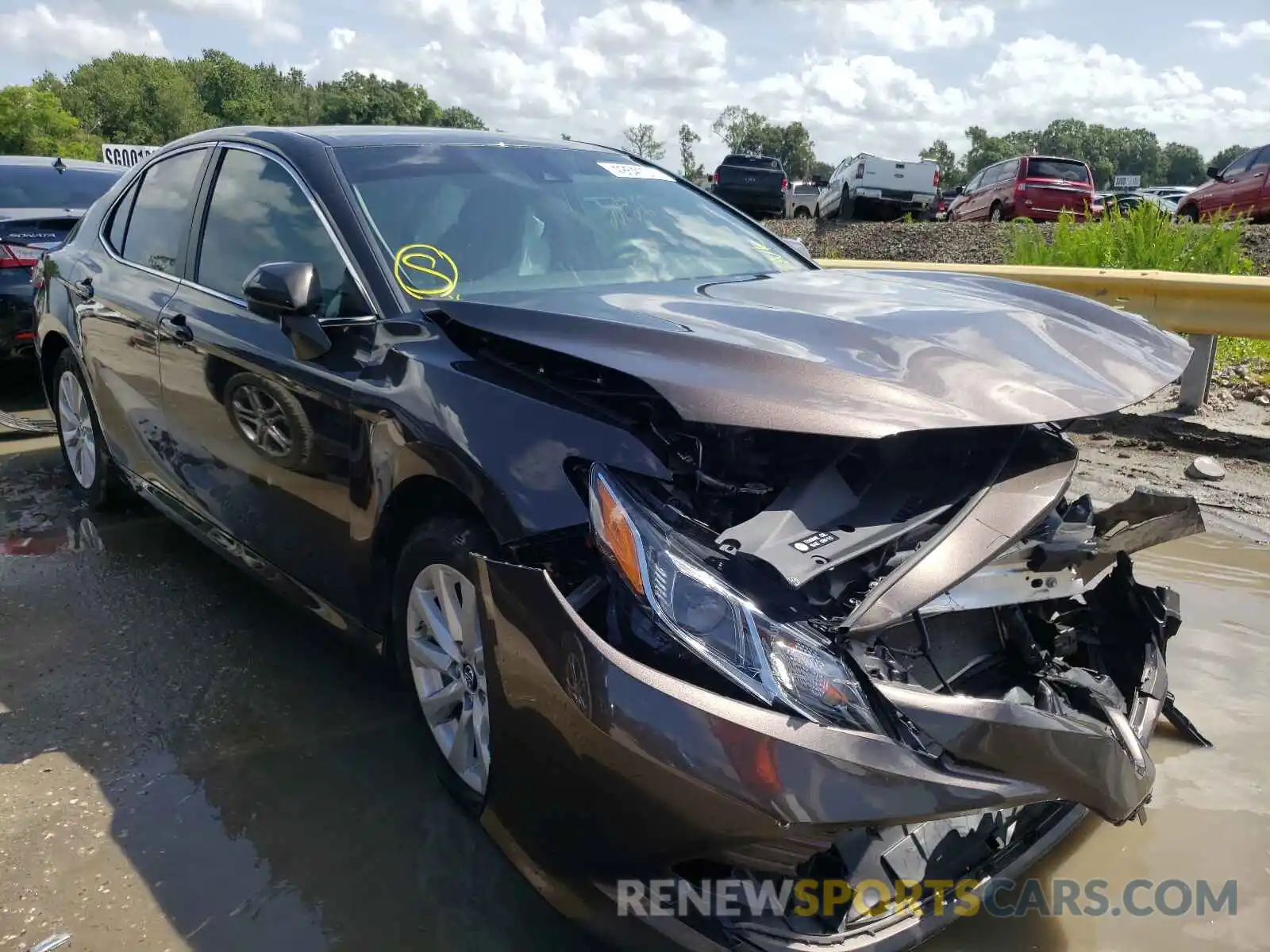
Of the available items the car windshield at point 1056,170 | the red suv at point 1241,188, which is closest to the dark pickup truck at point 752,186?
the car windshield at point 1056,170

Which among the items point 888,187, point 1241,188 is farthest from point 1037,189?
point 888,187

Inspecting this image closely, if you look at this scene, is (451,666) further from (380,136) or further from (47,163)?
(47,163)

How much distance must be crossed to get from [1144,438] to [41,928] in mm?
5635

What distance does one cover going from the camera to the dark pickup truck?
84.3 ft

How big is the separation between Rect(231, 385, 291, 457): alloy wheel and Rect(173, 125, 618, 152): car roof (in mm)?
856

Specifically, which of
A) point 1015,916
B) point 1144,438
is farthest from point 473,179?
point 1144,438

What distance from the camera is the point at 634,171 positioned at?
13.2 ft

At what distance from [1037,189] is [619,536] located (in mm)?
19164

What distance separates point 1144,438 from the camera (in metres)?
5.87

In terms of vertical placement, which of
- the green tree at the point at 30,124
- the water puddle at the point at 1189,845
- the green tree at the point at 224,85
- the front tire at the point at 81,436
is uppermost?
the green tree at the point at 224,85

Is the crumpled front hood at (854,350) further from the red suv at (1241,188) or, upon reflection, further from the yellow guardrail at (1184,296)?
the red suv at (1241,188)

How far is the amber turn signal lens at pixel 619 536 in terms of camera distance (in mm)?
1943

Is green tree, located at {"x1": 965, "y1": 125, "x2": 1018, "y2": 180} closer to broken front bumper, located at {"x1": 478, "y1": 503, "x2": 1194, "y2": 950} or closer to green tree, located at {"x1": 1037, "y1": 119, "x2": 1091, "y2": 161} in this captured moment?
green tree, located at {"x1": 1037, "y1": 119, "x2": 1091, "y2": 161}

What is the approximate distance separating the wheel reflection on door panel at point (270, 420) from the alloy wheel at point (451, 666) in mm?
659
